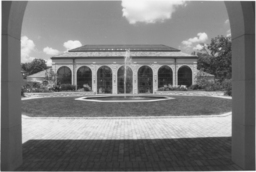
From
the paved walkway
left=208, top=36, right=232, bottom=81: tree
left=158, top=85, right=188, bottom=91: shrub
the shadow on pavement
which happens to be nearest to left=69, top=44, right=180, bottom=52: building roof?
left=158, top=85, right=188, bottom=91: shrub

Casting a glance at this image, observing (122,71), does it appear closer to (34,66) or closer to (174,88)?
(174,88)

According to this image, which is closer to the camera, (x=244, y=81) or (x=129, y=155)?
(x=244, y=81)

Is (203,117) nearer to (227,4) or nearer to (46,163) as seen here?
(227,4)

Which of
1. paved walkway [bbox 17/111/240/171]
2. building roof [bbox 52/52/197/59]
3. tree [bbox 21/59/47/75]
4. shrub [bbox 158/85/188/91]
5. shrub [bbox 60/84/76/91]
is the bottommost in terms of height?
paved walkway [bbox 17/111/240/171]

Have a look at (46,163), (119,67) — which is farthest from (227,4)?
(119,67)

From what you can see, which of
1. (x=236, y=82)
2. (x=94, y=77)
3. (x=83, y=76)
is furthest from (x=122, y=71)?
(x=236, y=82)

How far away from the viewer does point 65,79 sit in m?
41.2

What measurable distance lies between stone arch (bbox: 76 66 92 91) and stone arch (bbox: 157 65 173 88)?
16.2m

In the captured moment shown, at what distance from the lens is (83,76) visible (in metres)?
41.5

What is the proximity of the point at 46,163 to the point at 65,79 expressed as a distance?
38826mm

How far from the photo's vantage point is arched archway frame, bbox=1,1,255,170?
151 inches

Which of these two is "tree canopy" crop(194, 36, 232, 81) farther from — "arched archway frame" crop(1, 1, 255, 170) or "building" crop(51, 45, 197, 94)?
"arched archway frame" crop(1, 1, 255, 170)

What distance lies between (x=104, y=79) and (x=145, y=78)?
31.6 ft

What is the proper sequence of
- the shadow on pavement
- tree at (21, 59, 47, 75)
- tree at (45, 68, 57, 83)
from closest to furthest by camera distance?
the shadow on pavement < tree at (45, 68, 57, 83) < tree at (21, 59, 47, 75)
